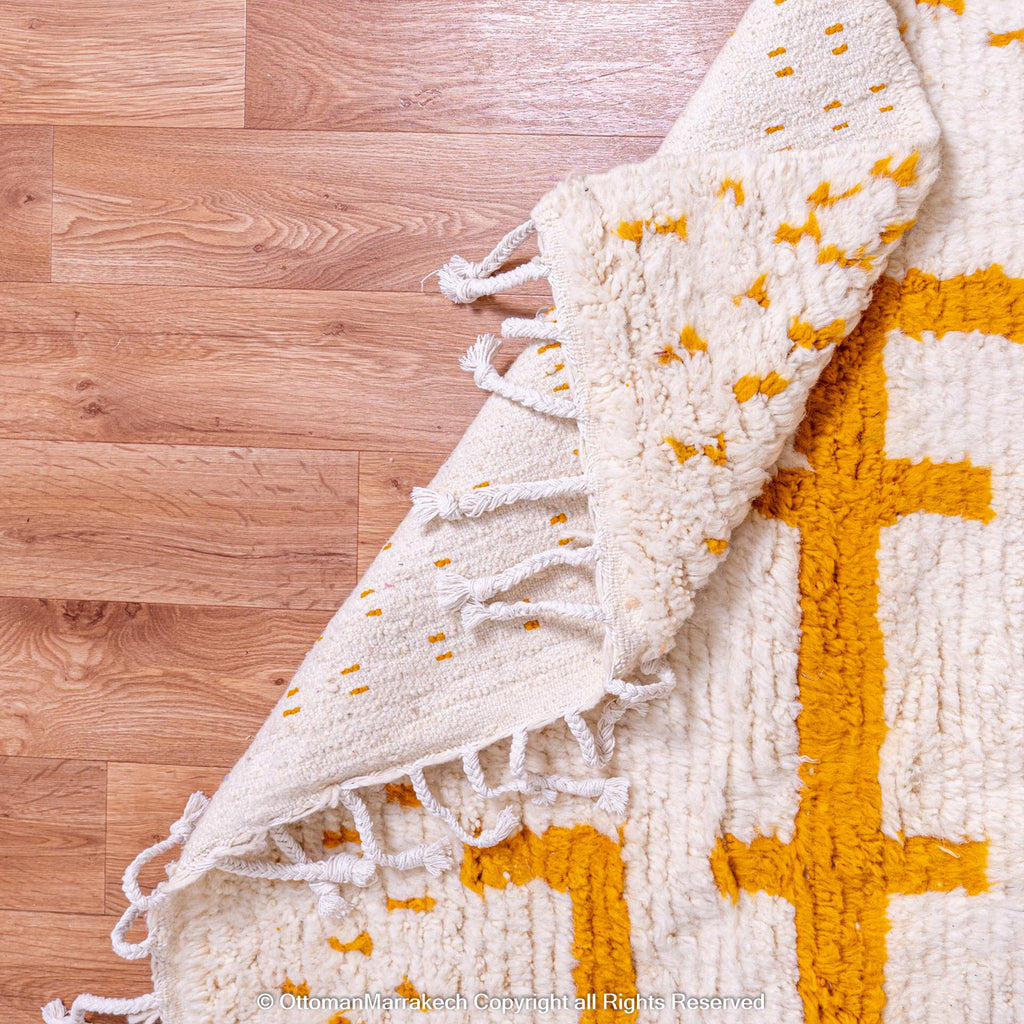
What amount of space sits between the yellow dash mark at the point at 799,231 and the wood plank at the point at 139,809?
2.48 feet

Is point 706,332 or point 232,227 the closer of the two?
point 706,332

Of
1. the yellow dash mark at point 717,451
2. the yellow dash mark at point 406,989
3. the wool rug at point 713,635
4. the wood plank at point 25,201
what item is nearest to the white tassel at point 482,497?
the wool rug at point 713,635

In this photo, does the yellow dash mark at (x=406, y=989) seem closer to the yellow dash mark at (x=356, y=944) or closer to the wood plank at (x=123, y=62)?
the yellow dash mark at (x=356, y=944)

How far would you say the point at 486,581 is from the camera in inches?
25.5

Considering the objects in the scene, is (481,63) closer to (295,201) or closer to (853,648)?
(295,201)

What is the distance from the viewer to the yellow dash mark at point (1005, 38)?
0.66 metres

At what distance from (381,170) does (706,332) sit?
0.41 meters

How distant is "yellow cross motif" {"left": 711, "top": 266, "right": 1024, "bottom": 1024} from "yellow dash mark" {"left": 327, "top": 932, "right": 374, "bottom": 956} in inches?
12.8

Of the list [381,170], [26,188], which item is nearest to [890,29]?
[381,170]

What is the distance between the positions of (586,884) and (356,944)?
22 cm

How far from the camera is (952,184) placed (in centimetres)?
66

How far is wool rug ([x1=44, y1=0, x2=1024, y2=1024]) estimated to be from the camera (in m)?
0.60

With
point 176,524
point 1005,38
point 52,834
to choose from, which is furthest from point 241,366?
point 1005,38

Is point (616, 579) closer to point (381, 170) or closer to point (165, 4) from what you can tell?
point (381, 170)
